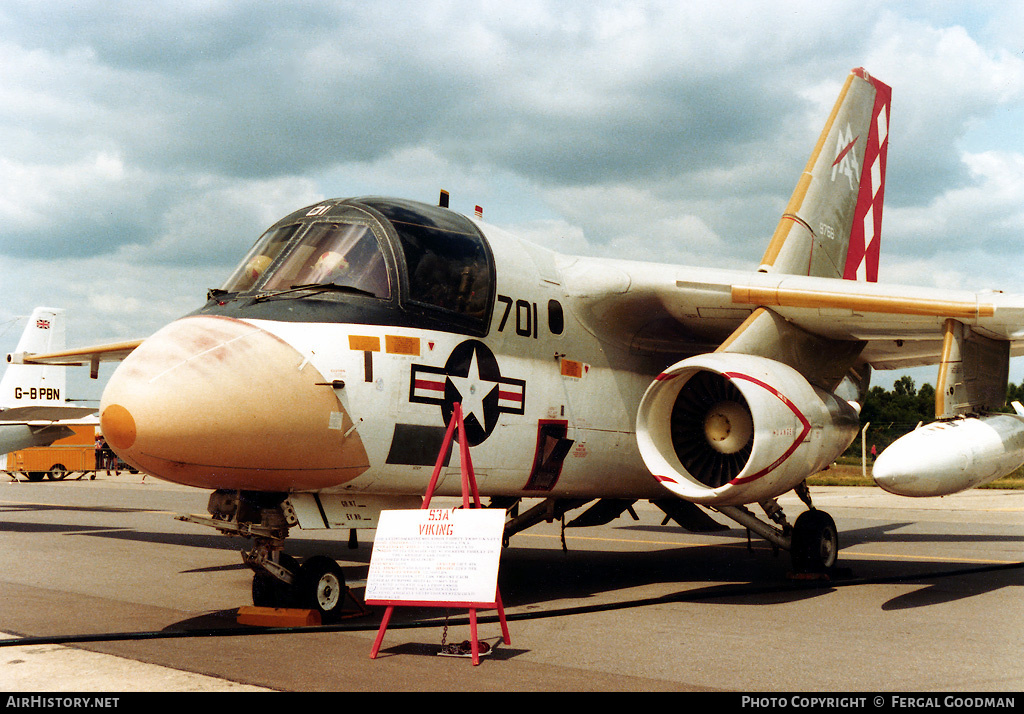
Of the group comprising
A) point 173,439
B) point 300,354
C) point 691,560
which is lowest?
point 691,560

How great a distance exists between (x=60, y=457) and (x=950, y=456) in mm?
39734

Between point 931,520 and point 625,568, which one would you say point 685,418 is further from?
point 931,520

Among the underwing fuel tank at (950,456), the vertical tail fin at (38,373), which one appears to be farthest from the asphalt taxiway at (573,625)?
the vertical tail fin at (38,373)

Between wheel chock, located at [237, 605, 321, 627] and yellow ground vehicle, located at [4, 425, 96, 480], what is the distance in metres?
35.4

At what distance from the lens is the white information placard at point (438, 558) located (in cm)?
576

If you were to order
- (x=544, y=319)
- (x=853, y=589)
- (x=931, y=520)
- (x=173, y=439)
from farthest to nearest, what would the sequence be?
(x=931, y=520), (x=853, y=589), (x=544, y=319), (x=173, y=439)

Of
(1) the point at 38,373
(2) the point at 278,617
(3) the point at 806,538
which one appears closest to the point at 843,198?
(3) the point at 806,538

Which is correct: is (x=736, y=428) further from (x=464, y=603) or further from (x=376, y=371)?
(x=464, y=603)

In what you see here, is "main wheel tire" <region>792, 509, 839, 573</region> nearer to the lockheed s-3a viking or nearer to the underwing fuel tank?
the lockheed s-3a viking

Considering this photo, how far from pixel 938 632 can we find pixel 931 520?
14.8 meters

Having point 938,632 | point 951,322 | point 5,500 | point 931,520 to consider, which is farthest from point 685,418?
point 5,500

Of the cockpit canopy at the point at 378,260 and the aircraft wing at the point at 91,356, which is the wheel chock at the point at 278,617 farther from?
the aircraft wing at the point at 91,356

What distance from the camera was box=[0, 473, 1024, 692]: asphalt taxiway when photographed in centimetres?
525

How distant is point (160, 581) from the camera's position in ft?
34.3
